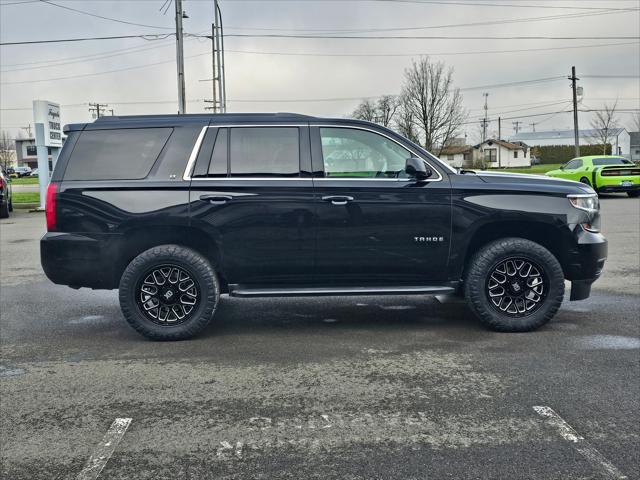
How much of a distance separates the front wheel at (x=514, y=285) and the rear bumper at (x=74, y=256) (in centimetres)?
335

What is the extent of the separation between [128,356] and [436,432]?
9.19 ft

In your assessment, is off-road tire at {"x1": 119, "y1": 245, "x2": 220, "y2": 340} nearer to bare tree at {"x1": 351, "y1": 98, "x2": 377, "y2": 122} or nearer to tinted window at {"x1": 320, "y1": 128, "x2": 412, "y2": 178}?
tinted window at {"x1": 320, "y1": 128, "x2": 412, "y2": 178}

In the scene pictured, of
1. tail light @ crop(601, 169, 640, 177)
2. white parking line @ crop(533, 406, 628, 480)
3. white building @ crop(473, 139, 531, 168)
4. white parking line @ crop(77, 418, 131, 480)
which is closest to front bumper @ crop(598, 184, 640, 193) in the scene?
tail light @ crop(601, 169, 640, 177)

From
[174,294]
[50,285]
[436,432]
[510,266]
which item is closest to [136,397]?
[174,294]

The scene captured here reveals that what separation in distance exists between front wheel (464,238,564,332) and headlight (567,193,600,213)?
20.5 inches

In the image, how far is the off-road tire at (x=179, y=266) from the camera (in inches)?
219

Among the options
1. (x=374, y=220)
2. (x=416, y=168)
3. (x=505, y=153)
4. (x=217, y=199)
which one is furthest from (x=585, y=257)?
(x=505, y=153)

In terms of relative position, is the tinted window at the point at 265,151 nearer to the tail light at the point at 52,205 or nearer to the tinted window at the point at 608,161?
the tail light at the point at 52,205

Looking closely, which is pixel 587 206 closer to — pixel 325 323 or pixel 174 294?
pixel 325 323

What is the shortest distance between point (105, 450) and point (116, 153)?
3.07 meters

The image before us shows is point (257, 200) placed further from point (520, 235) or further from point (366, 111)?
point (366, 111)

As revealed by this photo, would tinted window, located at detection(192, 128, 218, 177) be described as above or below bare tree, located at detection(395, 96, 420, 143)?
below

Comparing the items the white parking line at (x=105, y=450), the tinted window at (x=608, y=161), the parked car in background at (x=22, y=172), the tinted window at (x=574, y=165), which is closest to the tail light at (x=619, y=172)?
the tinted window at (x=608, y=161)

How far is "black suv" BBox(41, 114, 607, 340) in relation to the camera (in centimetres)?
560
